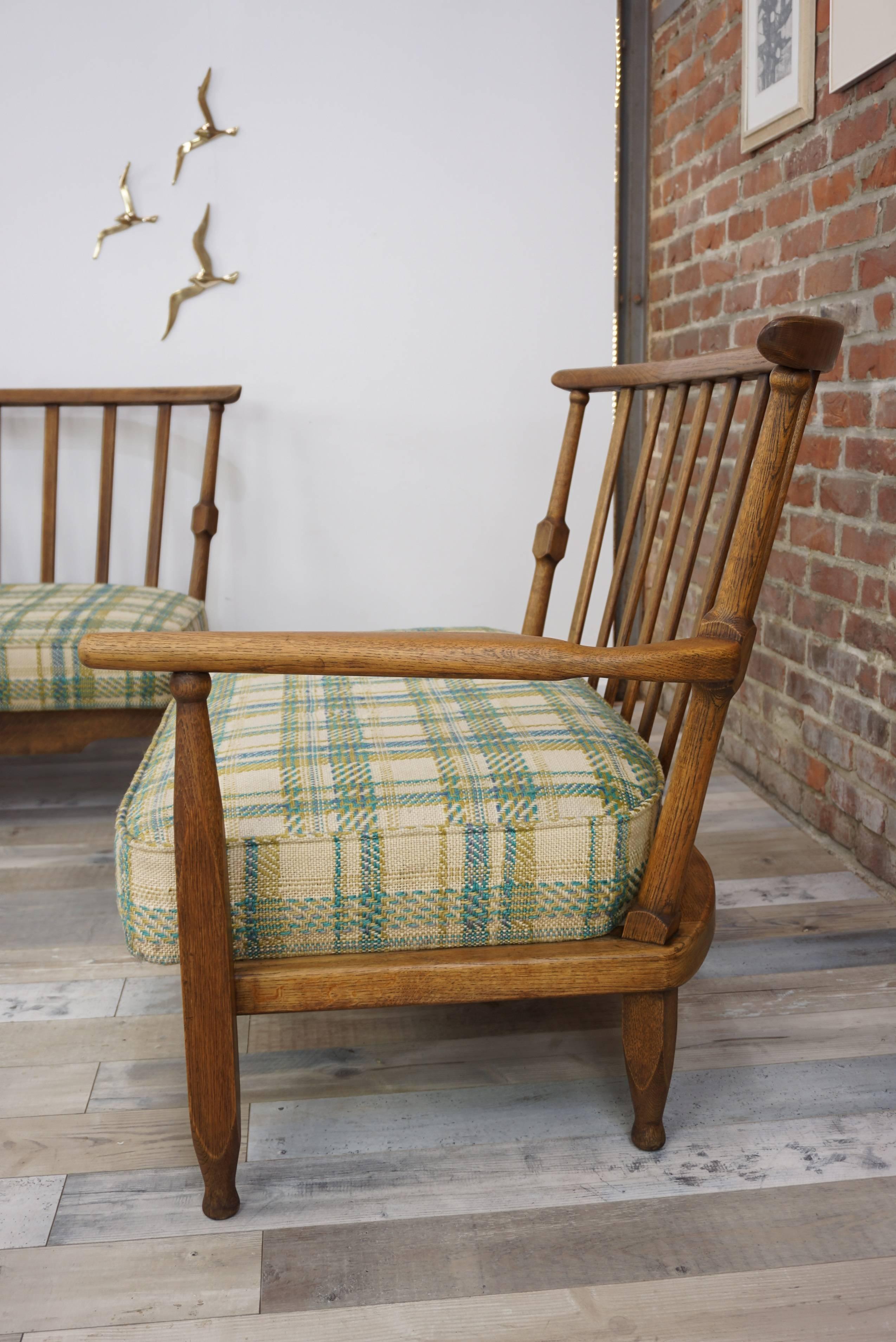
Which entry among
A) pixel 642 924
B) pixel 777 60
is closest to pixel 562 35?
pixel 777 60

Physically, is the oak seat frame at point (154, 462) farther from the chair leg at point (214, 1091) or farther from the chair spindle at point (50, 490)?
the chair leg at point (214, 1091)

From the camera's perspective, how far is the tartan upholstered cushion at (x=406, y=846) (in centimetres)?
93

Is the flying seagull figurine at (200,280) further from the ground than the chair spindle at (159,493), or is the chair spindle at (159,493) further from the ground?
the flying seagull figurine at (200,280)

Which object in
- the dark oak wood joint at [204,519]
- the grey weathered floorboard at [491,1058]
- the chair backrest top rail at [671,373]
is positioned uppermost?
the chair backrest top rail at [671,373]

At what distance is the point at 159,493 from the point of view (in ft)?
7.48

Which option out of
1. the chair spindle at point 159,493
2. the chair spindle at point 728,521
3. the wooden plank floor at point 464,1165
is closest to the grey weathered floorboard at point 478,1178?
the wooden plank floor at point 464,1165

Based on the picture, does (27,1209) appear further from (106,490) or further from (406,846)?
(106,490)

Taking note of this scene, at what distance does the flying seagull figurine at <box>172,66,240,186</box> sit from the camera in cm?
231

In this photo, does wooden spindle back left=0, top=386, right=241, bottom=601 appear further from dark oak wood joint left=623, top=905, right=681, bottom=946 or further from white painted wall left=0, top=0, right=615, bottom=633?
dark oak wood joint left=623, top=905, right=681, bottom=946

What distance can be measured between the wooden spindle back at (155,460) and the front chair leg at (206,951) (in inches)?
53.0

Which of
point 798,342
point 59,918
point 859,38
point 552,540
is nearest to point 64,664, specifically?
point 59,918

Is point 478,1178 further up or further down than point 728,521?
further down

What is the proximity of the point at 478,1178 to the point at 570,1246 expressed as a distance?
12cm

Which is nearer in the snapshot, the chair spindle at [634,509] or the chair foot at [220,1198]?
the chair foot at [220,1198]
